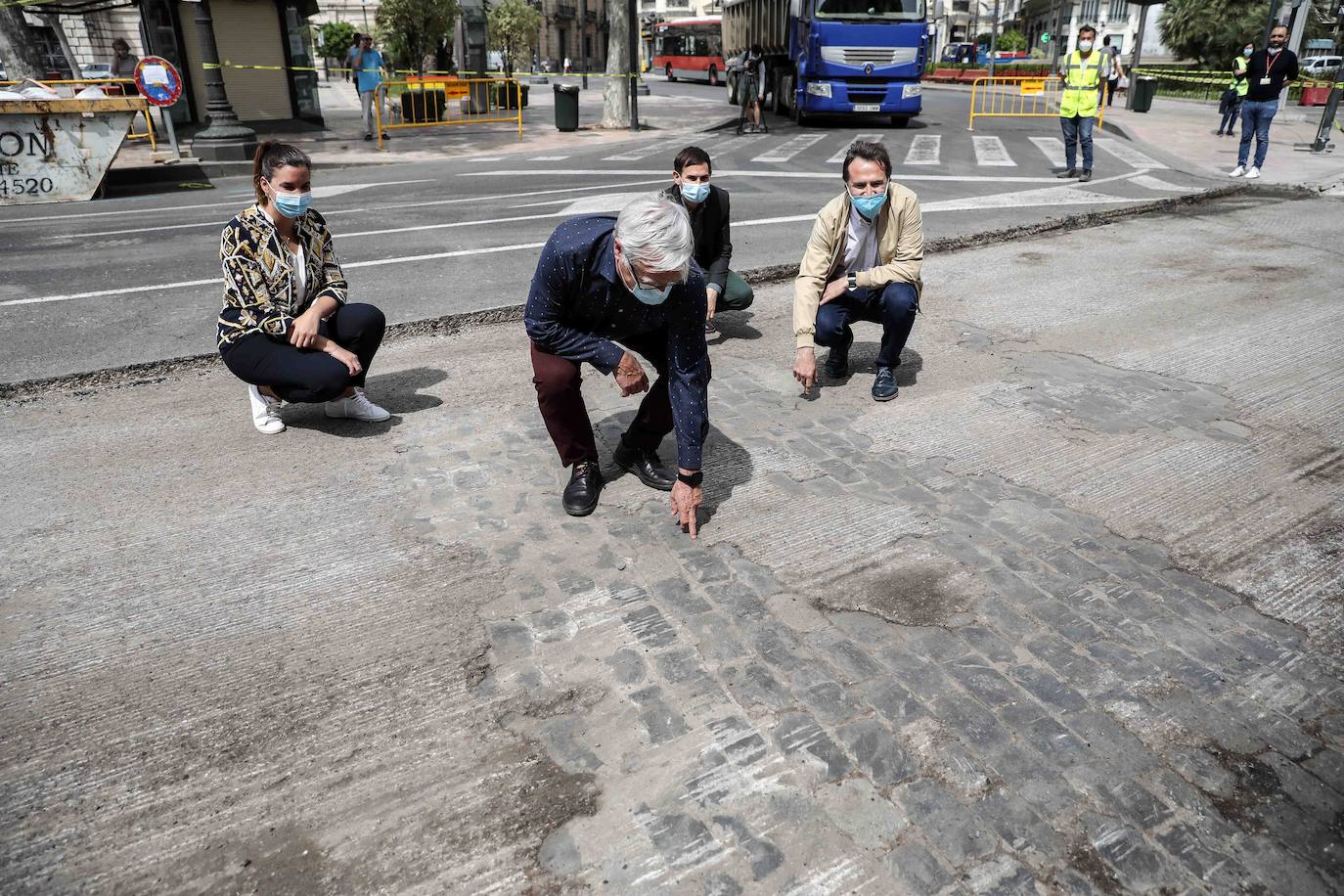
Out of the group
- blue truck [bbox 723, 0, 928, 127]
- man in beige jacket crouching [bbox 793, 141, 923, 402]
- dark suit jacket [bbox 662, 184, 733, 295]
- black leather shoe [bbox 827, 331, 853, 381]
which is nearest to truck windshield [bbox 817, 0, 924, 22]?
blue truck [bbox 723, 0, 928, 127]

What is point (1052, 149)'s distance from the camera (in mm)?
15984

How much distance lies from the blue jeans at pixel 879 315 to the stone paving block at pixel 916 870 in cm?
314

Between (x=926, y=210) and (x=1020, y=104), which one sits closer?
(x=926, y=210)

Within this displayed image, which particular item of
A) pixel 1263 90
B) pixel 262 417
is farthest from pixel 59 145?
pixel 1263 90

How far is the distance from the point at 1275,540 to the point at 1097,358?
6.95ft

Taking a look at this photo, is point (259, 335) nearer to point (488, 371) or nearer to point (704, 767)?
point (488, 371)

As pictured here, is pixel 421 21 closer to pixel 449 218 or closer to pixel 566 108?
pixel 566 108

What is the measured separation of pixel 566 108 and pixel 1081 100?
39.4ft

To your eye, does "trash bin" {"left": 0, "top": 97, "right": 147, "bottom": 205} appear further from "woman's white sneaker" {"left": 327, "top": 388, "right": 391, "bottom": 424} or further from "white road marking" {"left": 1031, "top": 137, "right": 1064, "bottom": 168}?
"white road marking" {"left": 1031, "top": 137, "right": 1064, "bottom": 168}

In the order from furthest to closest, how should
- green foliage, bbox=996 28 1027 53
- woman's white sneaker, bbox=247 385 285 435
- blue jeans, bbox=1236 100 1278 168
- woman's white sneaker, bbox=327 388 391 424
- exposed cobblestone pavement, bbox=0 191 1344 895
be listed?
1. green foliage, bbox=996 28 1027 53
2. blue jeans, bbox=1236 100 1278 168
3. woman's white sneaker, bbox=327 388 391 424
4. woman's white sneaker, bbox=247 385 285 435
5. exposed cobblestone pavement, bbox=0 191 1344 895

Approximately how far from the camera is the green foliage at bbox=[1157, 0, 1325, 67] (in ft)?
134

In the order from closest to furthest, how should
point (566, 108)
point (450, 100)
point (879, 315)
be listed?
point (879, 315) < point (566, 108) < point (450, 100)

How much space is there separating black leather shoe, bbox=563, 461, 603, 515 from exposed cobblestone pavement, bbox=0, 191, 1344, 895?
57mm

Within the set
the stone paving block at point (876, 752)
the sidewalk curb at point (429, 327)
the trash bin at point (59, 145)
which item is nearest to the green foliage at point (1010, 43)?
the sidewalk curb at point (429, 327)
